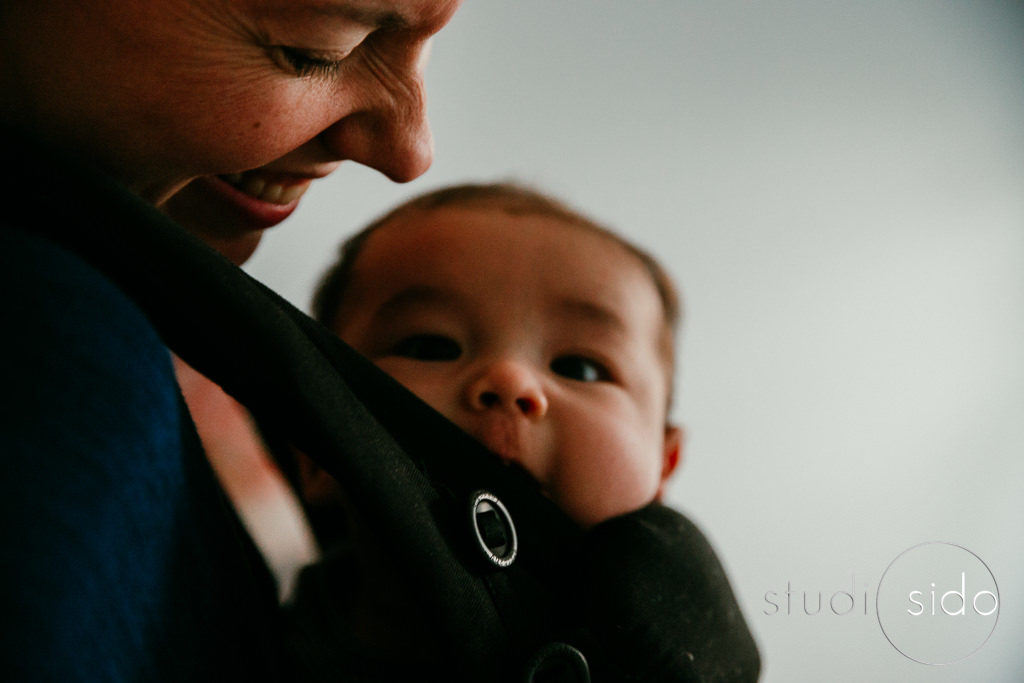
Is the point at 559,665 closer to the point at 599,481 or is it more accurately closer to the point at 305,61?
the point at 599,481

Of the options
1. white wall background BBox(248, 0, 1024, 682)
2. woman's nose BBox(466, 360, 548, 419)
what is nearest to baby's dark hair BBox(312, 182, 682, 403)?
white wall background BBox(248, 0, 1024, 682)

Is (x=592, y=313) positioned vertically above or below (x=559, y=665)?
above

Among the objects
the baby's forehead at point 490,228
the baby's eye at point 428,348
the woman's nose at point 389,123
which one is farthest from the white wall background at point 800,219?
the woman's nose at point 389,123

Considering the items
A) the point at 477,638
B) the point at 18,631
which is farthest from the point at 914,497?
the point at 18,631

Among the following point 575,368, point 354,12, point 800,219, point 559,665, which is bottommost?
point 559,665

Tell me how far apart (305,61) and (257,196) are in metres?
0.19

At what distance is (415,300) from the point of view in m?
0.79

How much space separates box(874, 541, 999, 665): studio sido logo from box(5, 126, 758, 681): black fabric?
1.31ft

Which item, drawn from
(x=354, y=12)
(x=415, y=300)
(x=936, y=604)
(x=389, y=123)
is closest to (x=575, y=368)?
(x=415, y=300)

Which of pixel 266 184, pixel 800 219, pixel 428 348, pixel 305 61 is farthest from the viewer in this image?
pixel 800 219

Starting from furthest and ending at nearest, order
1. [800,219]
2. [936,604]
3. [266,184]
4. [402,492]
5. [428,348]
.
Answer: [800,219]
[936,604]
[428,348]
[266,184]
[402,492]

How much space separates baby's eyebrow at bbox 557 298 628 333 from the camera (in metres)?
0.79

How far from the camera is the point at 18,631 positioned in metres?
0.24

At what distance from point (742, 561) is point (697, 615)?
47 centimetres
